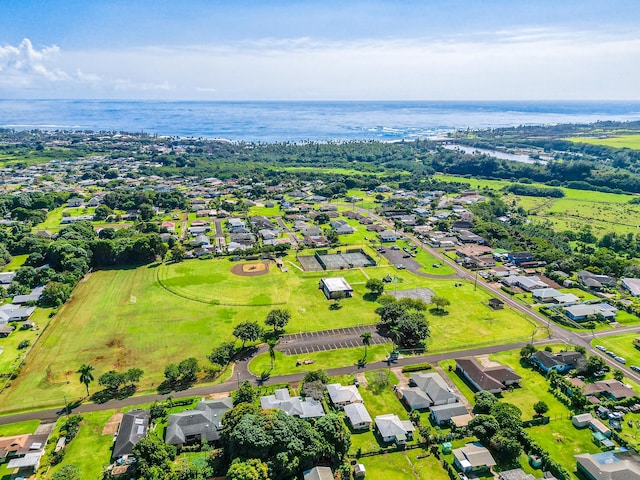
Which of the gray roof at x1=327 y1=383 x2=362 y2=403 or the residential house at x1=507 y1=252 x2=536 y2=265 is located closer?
the gray roof at x1=327 y1=383 x2=362 y2=403

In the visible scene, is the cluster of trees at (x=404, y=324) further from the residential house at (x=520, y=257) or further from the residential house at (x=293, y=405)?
the residential house at (x=520, y=257)

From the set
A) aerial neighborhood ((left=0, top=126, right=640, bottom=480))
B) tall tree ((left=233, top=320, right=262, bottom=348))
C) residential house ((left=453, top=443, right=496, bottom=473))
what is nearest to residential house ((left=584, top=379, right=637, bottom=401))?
aerial neighborhood ((left=0, top=126, right=640, bottom=480))

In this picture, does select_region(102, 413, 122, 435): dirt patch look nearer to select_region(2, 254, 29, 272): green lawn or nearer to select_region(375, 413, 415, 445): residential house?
select_region(375, 413, 415, 445): residential house

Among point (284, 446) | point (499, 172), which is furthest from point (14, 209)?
point (499, 172)

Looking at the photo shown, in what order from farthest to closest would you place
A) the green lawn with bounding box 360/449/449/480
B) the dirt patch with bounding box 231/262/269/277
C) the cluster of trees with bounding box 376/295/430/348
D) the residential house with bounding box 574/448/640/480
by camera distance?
the dirt patch with bounding box 231/262/269/277 → the cluster of trees with bounding box 376/295/430/348 → the green lawn with bounding box 360/449/449/480 → the residential house with bounding box 574/448/640/480

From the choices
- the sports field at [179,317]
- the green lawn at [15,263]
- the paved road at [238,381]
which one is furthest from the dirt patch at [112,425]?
the green lawn at [15,263]

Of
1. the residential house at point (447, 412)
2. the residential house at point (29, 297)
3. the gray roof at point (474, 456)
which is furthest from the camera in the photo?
the residential house at point (29, 297)

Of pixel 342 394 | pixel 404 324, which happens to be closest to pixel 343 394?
pixel 342 394

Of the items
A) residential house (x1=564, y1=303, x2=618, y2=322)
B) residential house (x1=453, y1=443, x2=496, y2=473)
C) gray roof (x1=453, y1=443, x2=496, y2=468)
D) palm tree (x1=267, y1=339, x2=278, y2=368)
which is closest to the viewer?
residential house (x1=453, y1=443, x2=496, y2=473)
